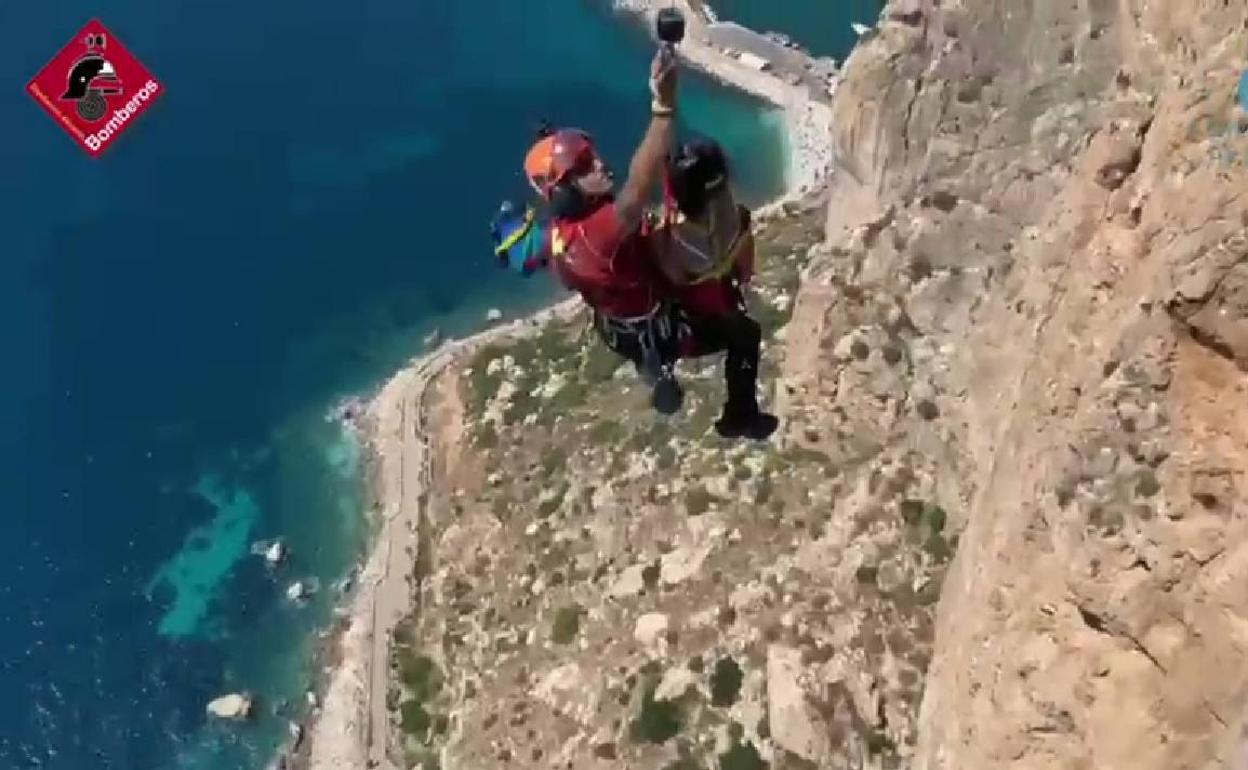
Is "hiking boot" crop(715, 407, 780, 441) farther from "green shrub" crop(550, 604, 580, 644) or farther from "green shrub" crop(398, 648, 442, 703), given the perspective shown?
"green shrub" crop(398, 648, 442, 703)

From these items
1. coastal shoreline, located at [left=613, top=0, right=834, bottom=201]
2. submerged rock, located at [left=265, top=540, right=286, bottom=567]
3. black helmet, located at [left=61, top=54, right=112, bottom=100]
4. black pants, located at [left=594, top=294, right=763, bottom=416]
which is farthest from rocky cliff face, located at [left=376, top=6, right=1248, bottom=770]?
black helmet, located at [left=61, top=54, right=112, bottom=100]

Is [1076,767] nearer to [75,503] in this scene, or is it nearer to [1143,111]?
[1143,111]

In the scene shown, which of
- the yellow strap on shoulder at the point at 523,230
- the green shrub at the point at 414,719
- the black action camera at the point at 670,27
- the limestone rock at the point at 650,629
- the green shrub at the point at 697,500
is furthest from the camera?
the green shrub at the point at 414,719

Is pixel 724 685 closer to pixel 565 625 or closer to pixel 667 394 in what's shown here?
pixel 565 625

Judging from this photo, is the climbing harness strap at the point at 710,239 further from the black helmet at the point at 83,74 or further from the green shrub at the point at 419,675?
the black helmet at the point at 83,74

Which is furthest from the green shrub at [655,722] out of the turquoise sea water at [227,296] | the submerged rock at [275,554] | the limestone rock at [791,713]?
the submerged rock at [275,554]

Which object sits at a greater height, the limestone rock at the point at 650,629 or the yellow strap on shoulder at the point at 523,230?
the yellow strap on shoulder at the point at 523,230
